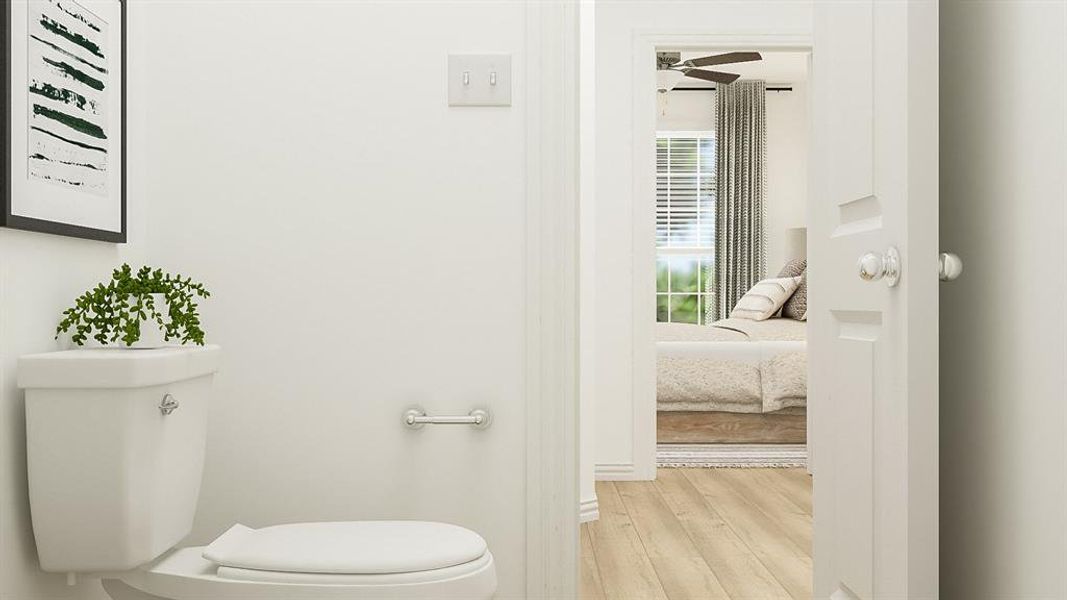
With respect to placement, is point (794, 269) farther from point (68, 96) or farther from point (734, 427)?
point (68, 96)

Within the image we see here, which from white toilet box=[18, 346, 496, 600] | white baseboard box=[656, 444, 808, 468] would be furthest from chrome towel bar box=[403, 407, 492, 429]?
white baseboard box=[656, 444, 808, 468]

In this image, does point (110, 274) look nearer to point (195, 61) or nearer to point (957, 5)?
point (195, 61)

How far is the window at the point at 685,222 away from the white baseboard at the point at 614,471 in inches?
147

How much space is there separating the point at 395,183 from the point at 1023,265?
4.12 ft

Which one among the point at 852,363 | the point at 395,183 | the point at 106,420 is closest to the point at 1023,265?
the point at 852,363

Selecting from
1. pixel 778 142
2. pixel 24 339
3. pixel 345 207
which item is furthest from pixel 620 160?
pixel 778 142

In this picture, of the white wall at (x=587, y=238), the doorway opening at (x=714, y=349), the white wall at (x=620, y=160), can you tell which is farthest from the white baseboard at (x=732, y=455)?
the white wall at (x=587, y=238)

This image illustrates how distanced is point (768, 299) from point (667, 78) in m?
1.81

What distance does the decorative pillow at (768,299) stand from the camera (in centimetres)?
599

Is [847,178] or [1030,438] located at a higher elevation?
[847,178]

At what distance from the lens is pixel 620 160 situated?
4.01 m

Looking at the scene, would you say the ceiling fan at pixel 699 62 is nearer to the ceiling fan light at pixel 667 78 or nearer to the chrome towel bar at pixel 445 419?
the ceiling fan light at pixel 667 78

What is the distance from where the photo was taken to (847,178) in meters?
1.61

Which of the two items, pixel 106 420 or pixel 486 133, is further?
pixel 486 133
